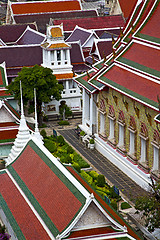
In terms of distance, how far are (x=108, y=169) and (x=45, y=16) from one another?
5715cm

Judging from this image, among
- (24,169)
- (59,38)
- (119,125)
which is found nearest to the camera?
(24,169)

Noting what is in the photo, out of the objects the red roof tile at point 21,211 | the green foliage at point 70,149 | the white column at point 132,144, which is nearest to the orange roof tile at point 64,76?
the green foliage at point 70,149

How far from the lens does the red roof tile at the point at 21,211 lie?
31.8 metres

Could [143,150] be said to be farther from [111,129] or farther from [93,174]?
[111,129]

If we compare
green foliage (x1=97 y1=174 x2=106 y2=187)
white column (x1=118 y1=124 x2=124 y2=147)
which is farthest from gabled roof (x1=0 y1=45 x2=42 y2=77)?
green foliage (x1=97 y1=174 x2=106 y2=187)

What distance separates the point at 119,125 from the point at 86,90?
290 inches

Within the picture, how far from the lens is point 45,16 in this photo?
334ft

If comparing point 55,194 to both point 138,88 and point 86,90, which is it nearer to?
point 138,88

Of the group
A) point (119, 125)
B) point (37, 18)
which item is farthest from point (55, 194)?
point (37, 18)

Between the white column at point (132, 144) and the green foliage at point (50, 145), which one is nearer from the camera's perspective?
the white column at point (132, 144)

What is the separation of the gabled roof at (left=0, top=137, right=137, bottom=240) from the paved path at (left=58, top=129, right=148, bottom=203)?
6.69m

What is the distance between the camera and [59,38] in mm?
64625

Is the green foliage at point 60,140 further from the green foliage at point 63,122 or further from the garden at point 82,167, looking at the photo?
the green foliage at point 63,122

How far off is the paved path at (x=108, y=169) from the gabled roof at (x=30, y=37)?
2540cm
